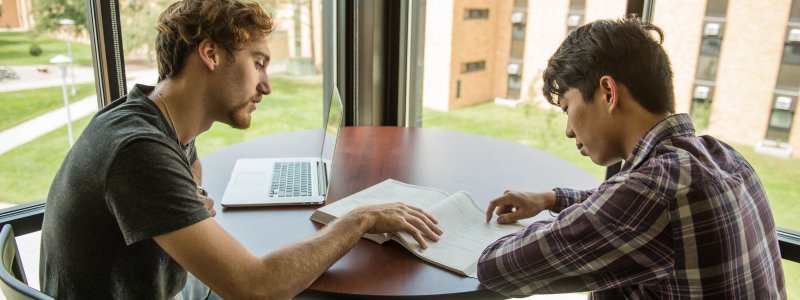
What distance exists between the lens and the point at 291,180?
5.13ft

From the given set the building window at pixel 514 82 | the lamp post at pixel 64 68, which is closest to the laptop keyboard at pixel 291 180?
the lamp post at pixel 64 68

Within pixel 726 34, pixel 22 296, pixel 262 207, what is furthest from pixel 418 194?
pixel 726 34

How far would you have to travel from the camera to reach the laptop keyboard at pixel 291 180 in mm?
1472

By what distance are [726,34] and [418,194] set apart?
124cm

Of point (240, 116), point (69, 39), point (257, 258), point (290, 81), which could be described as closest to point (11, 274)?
point (257, 258)

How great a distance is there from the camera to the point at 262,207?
4.60ft

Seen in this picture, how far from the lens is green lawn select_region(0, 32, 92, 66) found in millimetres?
1802

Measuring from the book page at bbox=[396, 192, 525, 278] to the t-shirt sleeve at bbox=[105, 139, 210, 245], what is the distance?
1.47 ft

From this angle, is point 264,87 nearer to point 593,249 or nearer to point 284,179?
point 284,179

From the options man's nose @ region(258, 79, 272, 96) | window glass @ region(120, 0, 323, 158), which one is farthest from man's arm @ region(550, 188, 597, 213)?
window glass @ region(120, 0, 323, 158)

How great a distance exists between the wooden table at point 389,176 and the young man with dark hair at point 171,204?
6cm

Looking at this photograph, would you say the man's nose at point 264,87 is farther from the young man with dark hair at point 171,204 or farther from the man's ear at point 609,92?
the man's ear at point 609,92

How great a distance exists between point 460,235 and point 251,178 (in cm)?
66

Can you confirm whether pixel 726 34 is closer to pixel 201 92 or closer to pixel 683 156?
pixel 683 156
